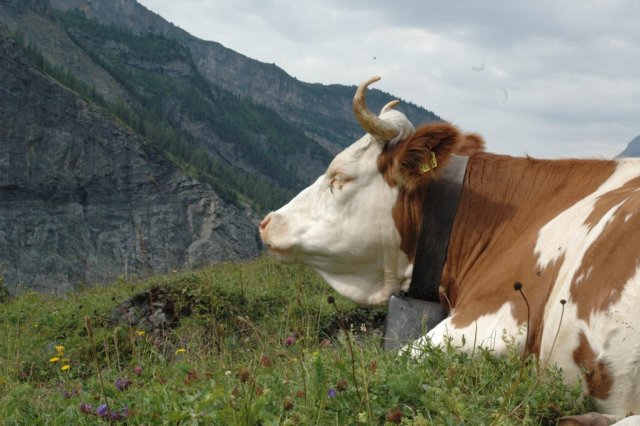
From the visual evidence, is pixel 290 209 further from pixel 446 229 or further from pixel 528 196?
pixel 528 196

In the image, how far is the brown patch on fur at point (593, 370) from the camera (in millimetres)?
3279

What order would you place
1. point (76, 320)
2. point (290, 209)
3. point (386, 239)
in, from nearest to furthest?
point (386, 239) → point (290, 209) → point (76, 320)

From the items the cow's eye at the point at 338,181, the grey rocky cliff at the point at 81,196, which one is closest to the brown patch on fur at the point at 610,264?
the cow's eye at the point at 338,181

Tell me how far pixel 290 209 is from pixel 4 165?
10168 centimetres

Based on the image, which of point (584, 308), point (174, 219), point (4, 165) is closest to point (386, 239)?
point (584, 308)

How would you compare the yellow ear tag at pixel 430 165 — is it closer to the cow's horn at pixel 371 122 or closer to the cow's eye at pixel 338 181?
the cow's horn at pixel 371 122

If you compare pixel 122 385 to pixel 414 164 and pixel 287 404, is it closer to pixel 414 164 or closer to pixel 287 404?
pixel 287 404

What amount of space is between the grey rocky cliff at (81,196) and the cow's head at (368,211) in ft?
268

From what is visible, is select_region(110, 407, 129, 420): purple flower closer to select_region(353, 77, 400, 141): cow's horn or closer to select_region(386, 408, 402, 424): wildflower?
select_region(386, 408, 402, 424): wildflower

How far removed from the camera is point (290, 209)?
19.8 feet

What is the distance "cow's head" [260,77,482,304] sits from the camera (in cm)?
521

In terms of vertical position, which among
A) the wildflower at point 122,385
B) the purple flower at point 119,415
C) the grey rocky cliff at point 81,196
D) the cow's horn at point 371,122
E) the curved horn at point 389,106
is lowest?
the grey rocky cliff at point 81,196

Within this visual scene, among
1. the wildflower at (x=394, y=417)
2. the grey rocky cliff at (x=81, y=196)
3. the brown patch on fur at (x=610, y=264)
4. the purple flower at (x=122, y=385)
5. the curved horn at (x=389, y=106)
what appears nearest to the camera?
the wildflower at (x=394, y=417)

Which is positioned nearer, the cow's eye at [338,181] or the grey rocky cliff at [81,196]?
the cow's eye at [338,181]
